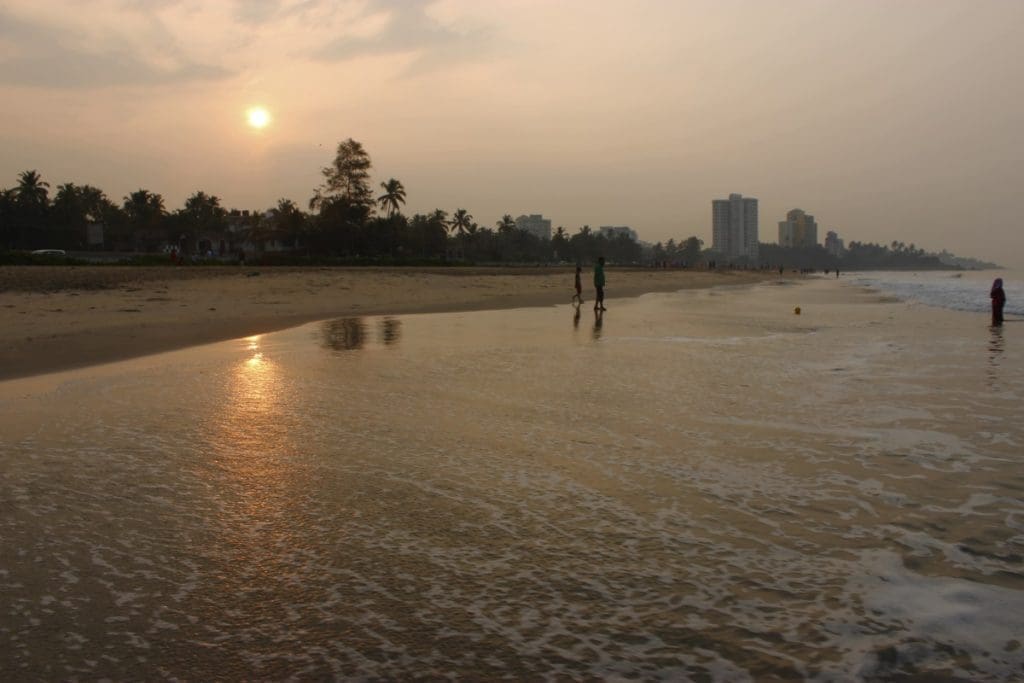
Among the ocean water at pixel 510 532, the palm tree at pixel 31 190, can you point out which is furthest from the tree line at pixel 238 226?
the ocean water at pixel 510 532

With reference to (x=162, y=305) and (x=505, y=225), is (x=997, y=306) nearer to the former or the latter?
(x=162, y=305)

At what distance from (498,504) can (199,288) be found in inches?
1095

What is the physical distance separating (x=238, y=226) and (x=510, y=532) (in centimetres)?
10723

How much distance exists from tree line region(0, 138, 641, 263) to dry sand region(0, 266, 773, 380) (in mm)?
22825

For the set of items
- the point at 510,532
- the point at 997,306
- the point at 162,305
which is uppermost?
the point at 162,305

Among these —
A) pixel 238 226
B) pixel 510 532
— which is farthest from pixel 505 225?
pixel 510 532

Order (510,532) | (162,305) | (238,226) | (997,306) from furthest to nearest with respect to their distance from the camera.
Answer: (238,226)
(162,305)
(997,306)
(510,532)

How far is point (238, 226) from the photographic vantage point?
102m

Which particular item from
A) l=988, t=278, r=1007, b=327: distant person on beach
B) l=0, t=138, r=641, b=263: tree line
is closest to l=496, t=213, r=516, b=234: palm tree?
l=0, t=138, r=641, b=263: tree line

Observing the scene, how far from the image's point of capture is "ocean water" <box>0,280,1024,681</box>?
3227mm

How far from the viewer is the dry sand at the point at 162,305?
48.3 feet

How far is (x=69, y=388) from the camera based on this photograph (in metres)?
9.91

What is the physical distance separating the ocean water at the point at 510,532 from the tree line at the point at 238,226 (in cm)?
5191

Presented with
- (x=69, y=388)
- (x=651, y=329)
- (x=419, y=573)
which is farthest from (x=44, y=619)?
(x=651, y=329)
